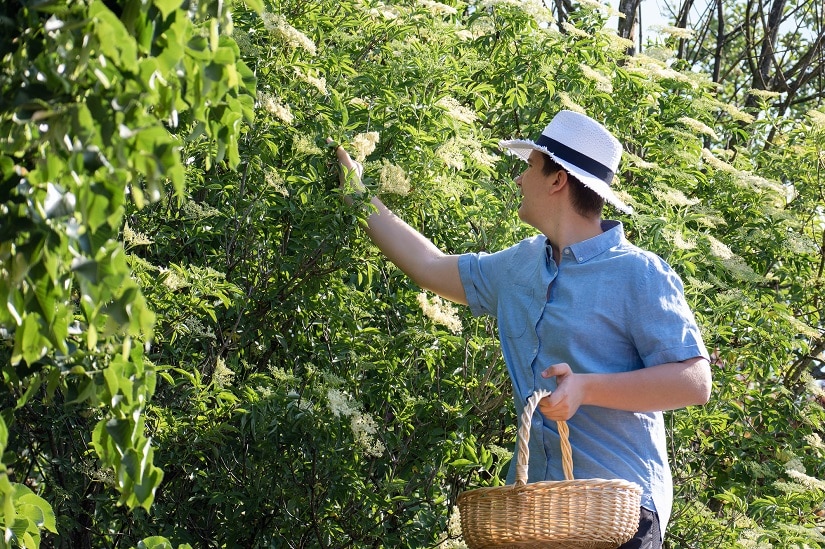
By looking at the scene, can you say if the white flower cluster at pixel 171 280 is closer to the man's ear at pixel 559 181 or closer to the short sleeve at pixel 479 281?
the short sleeve at pixel 479 281

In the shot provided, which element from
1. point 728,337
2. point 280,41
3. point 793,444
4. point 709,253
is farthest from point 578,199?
point 793,444

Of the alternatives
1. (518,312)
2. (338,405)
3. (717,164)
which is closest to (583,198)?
(518,312)

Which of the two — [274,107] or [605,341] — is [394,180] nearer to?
[274,107]

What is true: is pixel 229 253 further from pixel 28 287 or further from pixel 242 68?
pixel 28 287

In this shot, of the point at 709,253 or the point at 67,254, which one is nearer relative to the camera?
the point at 67,254

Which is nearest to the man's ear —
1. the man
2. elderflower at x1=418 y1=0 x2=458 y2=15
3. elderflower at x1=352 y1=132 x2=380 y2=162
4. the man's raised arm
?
the man

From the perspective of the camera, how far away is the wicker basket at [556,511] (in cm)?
232

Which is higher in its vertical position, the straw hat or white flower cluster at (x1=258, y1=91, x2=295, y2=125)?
the straw hat

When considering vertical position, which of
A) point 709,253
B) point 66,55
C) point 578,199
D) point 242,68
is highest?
point 66,55

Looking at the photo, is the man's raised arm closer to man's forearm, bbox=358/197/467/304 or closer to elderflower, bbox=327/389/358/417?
man's forearm, bbox=358/197/467/304

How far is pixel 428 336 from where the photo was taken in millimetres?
3350

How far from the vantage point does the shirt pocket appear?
9.32 ft

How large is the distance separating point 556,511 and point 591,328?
0.55 metres

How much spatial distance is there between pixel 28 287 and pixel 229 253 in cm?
203
